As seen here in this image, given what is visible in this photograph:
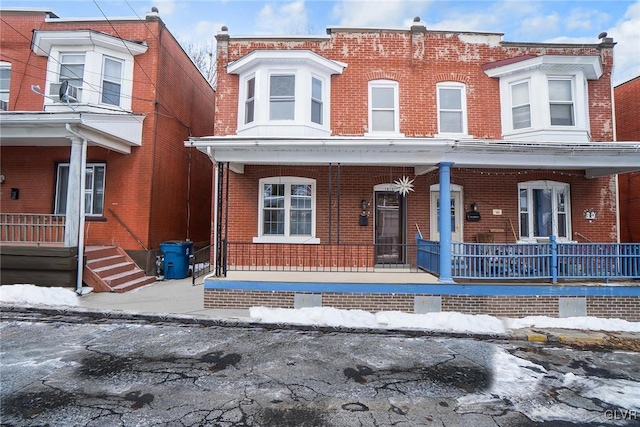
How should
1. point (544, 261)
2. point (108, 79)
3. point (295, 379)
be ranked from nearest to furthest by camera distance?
point (295, 379)
point (544, 261)
point (108, 79)

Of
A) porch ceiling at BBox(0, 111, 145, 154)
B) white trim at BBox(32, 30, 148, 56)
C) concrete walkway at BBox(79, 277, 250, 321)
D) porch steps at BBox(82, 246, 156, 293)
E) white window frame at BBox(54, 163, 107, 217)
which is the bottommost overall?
concrete walkway at BBox(79, 277, 250, 321)

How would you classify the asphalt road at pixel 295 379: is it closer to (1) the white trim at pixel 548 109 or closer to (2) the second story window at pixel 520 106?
(1) the white trim at pixel 548 109

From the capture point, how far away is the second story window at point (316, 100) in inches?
376

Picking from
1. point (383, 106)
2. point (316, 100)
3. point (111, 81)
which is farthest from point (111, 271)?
point (383, 106)

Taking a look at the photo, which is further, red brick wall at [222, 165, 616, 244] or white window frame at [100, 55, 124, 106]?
white window frame at [100, 55, 124, 106]

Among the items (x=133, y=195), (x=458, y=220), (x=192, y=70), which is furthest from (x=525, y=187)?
(x=192, y=70)

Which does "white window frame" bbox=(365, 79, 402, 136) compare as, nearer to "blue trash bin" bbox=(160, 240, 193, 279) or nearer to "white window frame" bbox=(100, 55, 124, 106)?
"blue trash bin" bbox=(160, 240, 193, 279)

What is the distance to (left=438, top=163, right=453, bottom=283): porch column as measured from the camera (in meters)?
7.24

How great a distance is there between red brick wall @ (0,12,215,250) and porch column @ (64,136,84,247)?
1.93m

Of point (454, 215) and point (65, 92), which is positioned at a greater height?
point (65, 92)

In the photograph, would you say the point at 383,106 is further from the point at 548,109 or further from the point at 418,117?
the point at 548,109

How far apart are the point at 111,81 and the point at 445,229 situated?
10.6 meters

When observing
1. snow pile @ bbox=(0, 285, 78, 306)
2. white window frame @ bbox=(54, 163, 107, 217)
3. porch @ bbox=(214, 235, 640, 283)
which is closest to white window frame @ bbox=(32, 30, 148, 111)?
white window frame @ bbox=(54, 163, 107, 217)

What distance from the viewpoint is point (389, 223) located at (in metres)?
9.70
